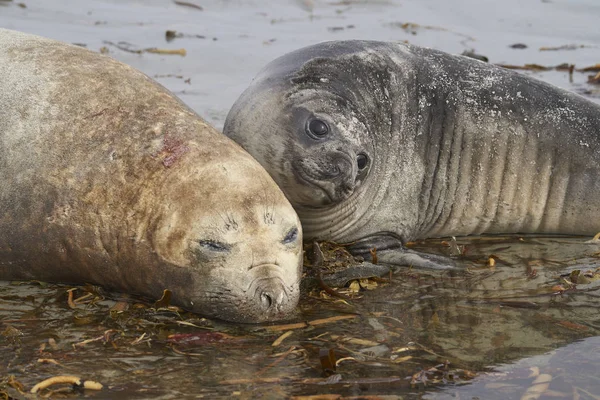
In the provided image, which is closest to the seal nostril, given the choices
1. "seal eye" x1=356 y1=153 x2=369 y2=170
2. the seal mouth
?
the seal mouth

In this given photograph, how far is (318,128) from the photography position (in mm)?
6035

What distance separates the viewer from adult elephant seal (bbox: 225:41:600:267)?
6266 mm

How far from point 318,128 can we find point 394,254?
0.84 metres

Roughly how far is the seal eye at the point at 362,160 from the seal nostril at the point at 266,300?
5.21 ft

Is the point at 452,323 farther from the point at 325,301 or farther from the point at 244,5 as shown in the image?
the point at 244,5

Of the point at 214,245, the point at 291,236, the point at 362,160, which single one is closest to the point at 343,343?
the point at 291,236

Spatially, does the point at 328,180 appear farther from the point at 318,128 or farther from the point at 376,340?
the point at 376,340

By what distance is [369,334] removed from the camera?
4809 millimetres

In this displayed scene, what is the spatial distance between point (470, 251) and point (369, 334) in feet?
5.75

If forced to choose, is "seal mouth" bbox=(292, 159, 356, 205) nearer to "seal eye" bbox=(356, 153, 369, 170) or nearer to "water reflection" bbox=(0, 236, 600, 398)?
"seal eye" bbox=(356, 153, 369, 170)

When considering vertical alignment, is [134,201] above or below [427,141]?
below

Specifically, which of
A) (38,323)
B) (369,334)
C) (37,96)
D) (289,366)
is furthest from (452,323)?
(37,96)

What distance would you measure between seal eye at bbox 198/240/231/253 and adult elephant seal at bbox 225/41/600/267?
53.8 inches

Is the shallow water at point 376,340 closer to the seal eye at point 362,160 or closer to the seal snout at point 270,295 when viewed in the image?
the seal snout at point 270,295
